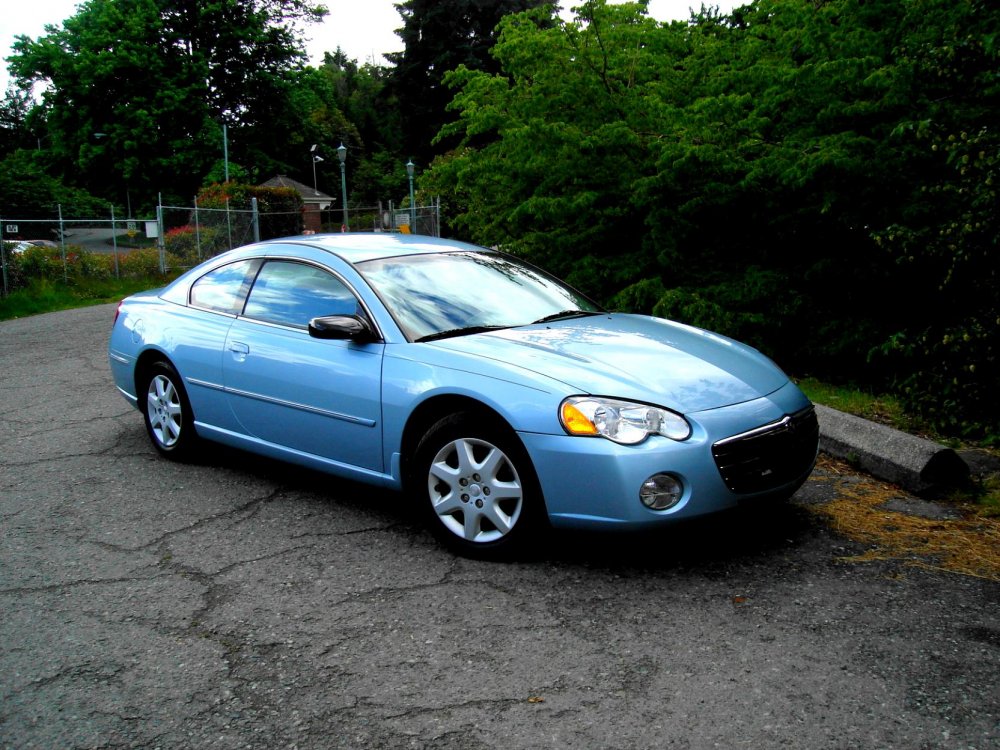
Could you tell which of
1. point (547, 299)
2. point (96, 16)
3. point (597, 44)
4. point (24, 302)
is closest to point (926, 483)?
point (547, 299)

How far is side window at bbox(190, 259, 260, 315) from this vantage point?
5.78 m

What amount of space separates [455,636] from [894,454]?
121 inches

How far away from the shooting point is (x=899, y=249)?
7645 millimetres

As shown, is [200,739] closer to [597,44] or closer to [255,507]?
[255,507]

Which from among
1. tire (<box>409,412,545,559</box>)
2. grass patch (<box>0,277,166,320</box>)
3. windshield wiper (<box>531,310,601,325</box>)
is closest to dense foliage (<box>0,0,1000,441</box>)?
windshield wiper (<box>531,310,601,325</box>)

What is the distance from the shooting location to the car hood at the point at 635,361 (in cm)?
418

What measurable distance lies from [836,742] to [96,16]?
164 ft

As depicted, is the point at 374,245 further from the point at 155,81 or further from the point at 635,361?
the point at 155,81

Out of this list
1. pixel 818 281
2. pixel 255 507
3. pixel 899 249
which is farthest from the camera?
pixel 818 281

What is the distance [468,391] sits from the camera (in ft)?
14.1

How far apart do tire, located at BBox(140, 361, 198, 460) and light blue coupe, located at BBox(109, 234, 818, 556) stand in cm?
1

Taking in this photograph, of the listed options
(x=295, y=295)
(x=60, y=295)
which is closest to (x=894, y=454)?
(x=295, y=295)

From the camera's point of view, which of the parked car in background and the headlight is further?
the parked car in background

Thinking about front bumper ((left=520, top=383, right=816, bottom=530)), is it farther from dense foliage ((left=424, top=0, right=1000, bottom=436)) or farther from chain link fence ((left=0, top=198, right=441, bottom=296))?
chain link fence ((left=0, top=198, right=441, bottom=296))
